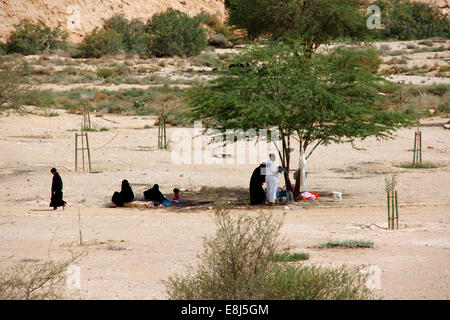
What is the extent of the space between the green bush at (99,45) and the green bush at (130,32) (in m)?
2.30

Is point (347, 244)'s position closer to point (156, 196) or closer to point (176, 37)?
point (156, 196)

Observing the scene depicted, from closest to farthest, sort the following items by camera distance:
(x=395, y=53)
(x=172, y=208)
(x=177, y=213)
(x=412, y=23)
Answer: (x=177, y=213) → (x=172, y=208) → (x=395, y=53) → (x=412, y=23)

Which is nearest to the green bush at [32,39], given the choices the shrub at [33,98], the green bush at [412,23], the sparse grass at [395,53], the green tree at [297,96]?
the sparse grass at [395,53]

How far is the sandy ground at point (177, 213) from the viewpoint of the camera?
997 cm

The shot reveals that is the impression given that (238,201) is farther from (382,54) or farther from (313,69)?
(382,54)

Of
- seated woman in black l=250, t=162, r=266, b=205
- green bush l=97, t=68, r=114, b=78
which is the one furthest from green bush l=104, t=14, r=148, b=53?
seated woman in black l=250, t=162, r=266, b=205

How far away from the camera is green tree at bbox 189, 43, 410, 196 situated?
53.7ft

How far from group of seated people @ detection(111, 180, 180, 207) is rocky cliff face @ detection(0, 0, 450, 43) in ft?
168

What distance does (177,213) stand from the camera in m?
16.0

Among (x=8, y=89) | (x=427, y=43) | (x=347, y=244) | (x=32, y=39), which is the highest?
(x=32, y=39)

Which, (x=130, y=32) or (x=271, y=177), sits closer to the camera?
(x=271, y=177)

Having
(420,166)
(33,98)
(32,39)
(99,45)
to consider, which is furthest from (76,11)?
(420,166)

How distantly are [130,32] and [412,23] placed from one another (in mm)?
32065
